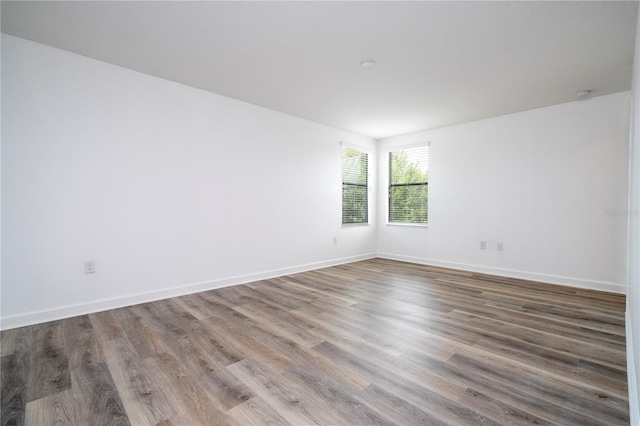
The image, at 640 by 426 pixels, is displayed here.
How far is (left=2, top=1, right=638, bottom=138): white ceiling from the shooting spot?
6.97 ft

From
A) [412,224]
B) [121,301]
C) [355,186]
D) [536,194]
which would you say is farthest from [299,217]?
[536,194]

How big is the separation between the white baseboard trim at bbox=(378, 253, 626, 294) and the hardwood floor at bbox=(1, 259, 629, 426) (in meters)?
0.48

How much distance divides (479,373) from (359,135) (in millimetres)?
4666

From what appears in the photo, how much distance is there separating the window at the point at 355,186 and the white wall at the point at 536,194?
112 cm

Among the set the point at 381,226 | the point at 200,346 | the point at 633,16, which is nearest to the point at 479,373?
the point at 200,346

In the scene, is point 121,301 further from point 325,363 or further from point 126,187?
point 325,363

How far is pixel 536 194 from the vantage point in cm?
417

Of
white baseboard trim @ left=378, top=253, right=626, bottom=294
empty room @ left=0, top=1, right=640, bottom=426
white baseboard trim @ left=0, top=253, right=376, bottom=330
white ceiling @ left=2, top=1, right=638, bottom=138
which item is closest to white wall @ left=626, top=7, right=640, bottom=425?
empty room @ left=0, top=1, right=640, bottom=426

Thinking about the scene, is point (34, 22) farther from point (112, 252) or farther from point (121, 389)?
point (121, 389)

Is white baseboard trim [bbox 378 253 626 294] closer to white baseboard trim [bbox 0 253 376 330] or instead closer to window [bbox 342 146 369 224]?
window [bbox 342 146 369 224]

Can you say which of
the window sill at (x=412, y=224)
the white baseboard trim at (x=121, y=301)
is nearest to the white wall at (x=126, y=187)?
the white baseboard trim at (x=121, y=301)

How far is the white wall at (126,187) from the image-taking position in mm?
2504

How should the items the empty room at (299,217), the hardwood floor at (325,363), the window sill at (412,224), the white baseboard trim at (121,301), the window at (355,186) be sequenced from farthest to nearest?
the window at (355,186)
the window sill at (412,224)
the white baseboard trim at (121,301)
the empty room at (299,217)
the hardwood floor at (325,363)

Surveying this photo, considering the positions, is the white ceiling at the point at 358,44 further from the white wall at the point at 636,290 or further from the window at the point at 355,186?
the window at the point at 355,186
